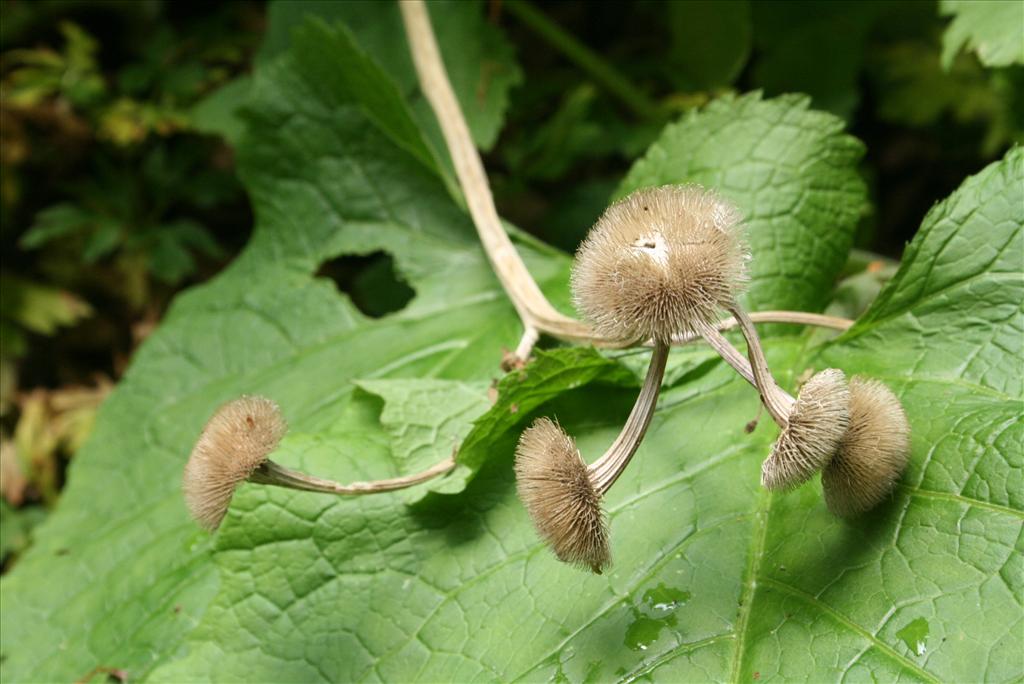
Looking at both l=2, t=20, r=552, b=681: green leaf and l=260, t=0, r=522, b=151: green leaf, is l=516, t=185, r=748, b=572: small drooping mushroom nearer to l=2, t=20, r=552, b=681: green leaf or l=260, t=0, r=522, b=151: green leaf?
l=2, t=20, r=552, b=681: green leaf

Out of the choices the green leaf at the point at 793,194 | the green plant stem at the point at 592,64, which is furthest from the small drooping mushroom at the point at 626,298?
the green plant stem at the point at 592,64

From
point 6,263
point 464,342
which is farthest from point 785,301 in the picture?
point 6,263

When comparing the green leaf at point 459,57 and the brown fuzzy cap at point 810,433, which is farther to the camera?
the green leaf at point 459,57

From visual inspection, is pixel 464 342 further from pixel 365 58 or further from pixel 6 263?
pixel 6 263

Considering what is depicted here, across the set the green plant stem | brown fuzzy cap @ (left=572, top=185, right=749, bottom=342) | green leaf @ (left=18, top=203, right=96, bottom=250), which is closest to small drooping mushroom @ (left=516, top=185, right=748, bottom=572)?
brown fuzzy cap @ (left=572, top=185, right=749, bottom=342)

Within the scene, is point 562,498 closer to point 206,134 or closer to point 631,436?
point 631,436

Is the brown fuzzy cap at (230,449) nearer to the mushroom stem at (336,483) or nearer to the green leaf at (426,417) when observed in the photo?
the mushroom stem at (336,483)

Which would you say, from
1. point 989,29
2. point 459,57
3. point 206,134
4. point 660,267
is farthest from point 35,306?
point 989,29

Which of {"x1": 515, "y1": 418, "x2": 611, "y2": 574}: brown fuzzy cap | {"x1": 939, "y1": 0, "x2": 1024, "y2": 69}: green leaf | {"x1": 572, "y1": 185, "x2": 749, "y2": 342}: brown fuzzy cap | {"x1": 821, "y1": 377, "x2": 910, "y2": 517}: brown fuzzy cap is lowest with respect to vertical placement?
{"x1": 515, "y1": 418, "x2": 611, "y2": 574}: brown fuzzy cap
